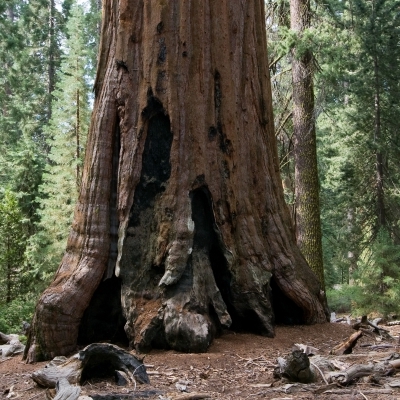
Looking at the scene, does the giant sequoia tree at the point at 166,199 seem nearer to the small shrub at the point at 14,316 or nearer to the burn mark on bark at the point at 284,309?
the burn mark on bark at the point at 284,309

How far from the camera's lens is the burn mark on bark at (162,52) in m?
5.43

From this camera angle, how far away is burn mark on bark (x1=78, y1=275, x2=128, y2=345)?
5418mm

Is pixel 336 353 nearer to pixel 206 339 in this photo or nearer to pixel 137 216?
pixel 206 339

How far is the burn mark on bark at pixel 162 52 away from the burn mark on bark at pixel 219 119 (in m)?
0.61

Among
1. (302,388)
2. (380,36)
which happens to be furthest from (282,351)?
(380,36)

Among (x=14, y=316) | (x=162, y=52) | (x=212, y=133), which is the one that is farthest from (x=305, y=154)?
(x=14, y=316)

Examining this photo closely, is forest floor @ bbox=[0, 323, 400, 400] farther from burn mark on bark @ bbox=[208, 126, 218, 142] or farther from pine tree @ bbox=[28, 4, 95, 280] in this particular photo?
pine tree @ bbox=[28, 4, 95, 280]

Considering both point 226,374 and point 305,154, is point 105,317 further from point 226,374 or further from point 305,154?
point 305,154

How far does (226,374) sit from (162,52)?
10.6 feet

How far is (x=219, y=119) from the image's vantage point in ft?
18.5

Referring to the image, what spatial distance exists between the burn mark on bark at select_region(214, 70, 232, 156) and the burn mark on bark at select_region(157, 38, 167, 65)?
0.61 metres

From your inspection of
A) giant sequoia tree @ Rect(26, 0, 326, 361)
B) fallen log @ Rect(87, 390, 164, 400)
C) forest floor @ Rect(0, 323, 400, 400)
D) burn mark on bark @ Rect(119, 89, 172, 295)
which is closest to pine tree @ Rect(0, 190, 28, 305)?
forest floor @ Rect(0, 323, 400, 400)

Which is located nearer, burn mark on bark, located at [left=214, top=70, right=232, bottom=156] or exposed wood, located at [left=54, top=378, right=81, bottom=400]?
exposed wood, located at [left=54, top=378, right=81, bottom=400]

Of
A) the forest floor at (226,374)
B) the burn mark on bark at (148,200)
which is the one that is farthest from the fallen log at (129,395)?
the burn mark on bark at (148,200)
